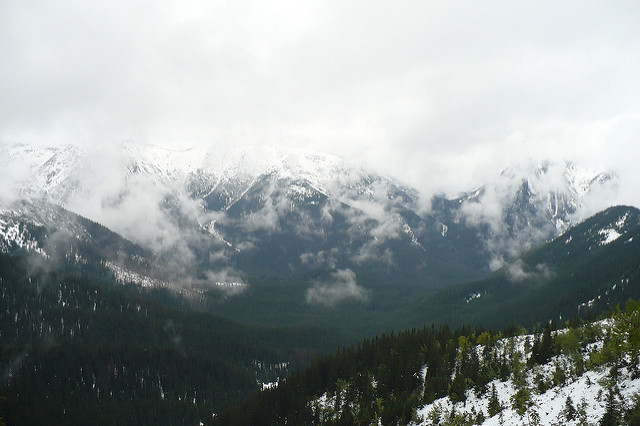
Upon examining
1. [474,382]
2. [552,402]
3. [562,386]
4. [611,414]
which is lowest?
[611,414]

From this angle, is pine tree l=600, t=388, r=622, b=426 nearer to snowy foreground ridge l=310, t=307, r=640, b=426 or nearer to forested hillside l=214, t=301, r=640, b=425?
snowy foreground ridge l=310, t=307, r=640, b=426

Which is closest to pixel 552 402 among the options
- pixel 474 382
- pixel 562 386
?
pixel 562 386

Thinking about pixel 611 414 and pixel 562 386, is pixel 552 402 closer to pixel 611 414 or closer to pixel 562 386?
pixel 562 386

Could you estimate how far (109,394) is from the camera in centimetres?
19938

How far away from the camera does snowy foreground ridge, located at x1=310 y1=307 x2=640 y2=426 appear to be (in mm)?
58688

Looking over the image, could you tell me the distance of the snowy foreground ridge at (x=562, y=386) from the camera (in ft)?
193

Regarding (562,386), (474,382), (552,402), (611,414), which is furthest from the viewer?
(474,382)

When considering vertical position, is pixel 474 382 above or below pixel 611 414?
above

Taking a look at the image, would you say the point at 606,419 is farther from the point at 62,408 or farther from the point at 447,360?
the point at 62,408

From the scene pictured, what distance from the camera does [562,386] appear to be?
247ft

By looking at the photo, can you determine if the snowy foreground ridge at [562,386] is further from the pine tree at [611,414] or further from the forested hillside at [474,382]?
the forested hillside at [474,382]

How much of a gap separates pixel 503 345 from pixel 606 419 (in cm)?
5747

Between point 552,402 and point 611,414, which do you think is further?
point 552,402

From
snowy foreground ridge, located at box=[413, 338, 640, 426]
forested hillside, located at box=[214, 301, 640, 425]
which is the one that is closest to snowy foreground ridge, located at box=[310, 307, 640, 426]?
snowy foreground ridge, located at box=[413, 338, 640, 426]
